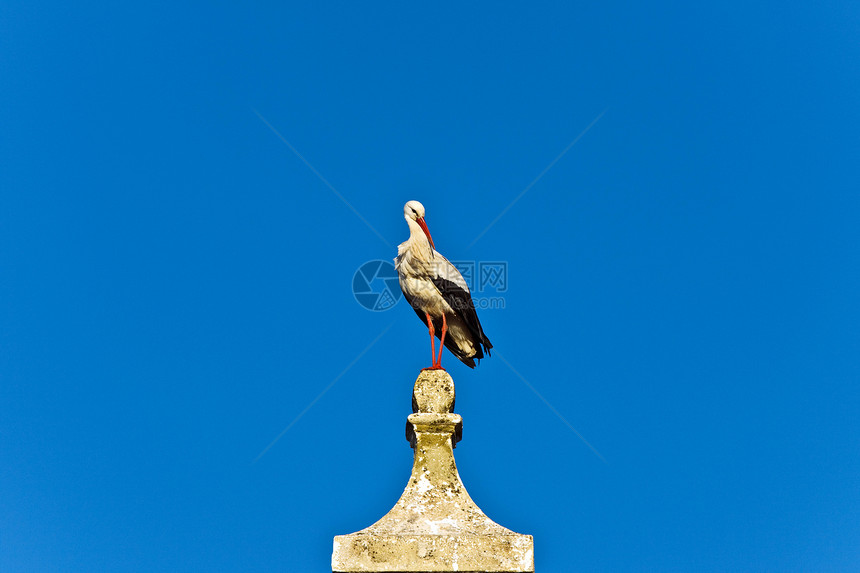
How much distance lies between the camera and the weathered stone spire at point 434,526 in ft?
15.4

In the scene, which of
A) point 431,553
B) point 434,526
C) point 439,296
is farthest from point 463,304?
point 431,553

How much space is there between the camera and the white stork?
331 inches

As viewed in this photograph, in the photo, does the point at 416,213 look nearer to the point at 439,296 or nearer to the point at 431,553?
the point at 439,296

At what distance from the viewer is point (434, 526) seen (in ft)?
16.1

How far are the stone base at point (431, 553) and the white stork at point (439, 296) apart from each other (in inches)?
143

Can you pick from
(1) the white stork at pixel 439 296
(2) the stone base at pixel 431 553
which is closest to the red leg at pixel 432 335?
(1) the white stork at pixel 439 296

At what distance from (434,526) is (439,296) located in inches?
149

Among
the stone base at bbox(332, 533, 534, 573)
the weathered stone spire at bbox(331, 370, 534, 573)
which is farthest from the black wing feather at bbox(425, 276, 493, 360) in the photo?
the stone base at bbox(332, 533, 534, 573)

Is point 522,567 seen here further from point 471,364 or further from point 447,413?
point 471,364

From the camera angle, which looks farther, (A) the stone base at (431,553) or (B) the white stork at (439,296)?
(B) the white stork at (439,296)

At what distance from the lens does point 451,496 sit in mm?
5152

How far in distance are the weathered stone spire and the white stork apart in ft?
9.32

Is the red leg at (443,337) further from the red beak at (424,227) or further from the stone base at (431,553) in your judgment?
the stone base at (431,553)

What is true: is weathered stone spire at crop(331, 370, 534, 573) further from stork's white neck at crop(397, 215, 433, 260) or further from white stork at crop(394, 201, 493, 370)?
stork's white neck at crop(397, 215, 433, 260)
